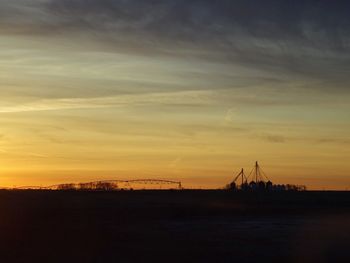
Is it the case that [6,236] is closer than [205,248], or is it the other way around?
[205,248]

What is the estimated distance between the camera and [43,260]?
123 ft

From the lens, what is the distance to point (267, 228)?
58969mm

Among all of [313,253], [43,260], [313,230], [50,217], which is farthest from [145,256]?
[50,217]

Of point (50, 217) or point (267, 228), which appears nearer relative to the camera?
point (267, 228)

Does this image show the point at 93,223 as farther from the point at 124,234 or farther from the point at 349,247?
the point at 349,247

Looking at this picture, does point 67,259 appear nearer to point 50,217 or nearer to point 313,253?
point 313,253

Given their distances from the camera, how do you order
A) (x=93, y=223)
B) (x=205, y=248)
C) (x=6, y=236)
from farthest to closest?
(x=93, y=223) → (x=6, y=236) → (x=205, y=248)

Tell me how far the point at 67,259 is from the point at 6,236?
13.6 metres

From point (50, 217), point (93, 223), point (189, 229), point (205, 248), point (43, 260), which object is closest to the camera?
point (43, 260)

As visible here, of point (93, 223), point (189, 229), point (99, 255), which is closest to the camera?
point (99, 255)

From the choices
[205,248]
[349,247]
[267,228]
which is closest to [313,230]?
[267,228]

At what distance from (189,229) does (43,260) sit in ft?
71.3

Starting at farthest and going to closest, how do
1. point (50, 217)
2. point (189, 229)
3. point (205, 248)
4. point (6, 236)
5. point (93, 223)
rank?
point (50, 217)
point (93, 223)
point (189, 229)
point (6, 236)
point (205, 248)

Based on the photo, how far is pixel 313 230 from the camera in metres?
58.1
